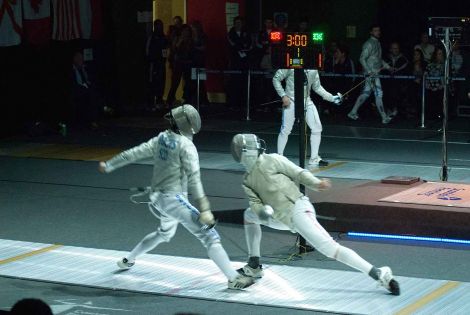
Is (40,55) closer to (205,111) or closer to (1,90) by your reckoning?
(1,90)

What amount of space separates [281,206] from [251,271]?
2.35 feet

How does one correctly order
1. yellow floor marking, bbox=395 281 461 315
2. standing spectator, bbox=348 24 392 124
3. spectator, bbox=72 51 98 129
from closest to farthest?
yellow floor marking, bbox=395 281 461 315 < spectator, bbox=72 51 98 129 < standing spectator, bbox=348 24 392 124

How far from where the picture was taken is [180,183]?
967cm

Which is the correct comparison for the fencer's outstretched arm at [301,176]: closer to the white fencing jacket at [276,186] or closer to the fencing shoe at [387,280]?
the white fencing jacket at [276,186]

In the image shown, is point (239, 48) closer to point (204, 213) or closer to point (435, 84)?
point (435, 84)

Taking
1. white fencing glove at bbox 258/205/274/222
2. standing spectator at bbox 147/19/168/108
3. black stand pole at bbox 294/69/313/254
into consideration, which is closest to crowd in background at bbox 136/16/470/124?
standing spectator at bbox 147/19/168/108

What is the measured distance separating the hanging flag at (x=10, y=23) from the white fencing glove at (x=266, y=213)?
38.6 feet

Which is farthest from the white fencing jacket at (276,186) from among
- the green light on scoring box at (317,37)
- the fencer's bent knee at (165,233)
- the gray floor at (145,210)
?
the green light on scoring box at (317,37)

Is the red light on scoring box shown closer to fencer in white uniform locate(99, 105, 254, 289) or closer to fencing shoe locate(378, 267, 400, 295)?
fencer in white uniform locate(99, 105, 254, 289)

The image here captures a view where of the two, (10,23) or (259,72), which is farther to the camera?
(259,72)

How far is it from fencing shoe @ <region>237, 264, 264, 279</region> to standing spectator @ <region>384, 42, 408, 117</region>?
12992 mm

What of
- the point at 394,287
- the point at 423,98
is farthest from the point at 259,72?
the point at 394,287

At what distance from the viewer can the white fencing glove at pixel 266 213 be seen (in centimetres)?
934

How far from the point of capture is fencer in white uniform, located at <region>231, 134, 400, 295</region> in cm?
916
